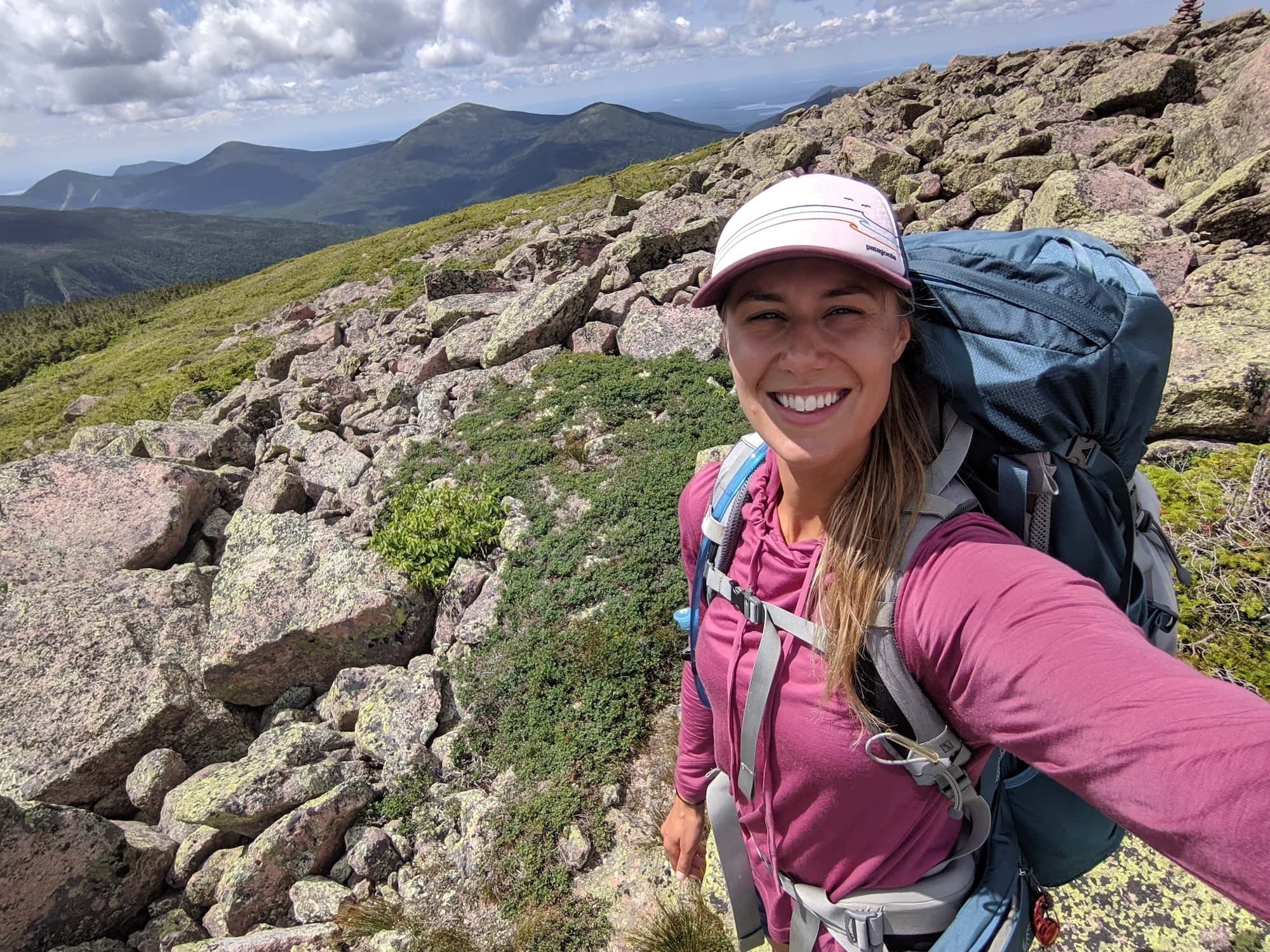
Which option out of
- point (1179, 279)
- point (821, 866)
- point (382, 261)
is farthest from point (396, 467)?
point (382, 261)

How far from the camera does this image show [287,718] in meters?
7.79

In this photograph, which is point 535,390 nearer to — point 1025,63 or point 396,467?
point 396,467

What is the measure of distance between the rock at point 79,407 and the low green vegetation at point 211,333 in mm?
518

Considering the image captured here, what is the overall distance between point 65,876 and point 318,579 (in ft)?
12.4

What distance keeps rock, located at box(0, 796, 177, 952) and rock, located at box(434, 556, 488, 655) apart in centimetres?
354

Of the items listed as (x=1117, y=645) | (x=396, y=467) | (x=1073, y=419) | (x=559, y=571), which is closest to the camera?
(x=1117, y=645)

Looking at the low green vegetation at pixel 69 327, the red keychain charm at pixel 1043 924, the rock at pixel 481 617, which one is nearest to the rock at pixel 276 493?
the rock at pixel 481 617

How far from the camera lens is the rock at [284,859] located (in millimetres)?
5648

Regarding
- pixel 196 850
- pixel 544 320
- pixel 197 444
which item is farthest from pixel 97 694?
pixel 544 320

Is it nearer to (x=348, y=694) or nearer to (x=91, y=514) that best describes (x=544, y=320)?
(x=91, y=514)

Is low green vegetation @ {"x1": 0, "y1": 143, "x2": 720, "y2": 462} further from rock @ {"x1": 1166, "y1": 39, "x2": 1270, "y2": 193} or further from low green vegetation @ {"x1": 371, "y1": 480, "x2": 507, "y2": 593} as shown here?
rock @ {"x1": 1166, "y1": 39, "x2": 1270, "y2": 193}

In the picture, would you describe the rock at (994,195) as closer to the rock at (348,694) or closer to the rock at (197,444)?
the rock at (348,694)

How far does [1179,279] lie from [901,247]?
9.87 meters

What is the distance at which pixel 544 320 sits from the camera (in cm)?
1462
